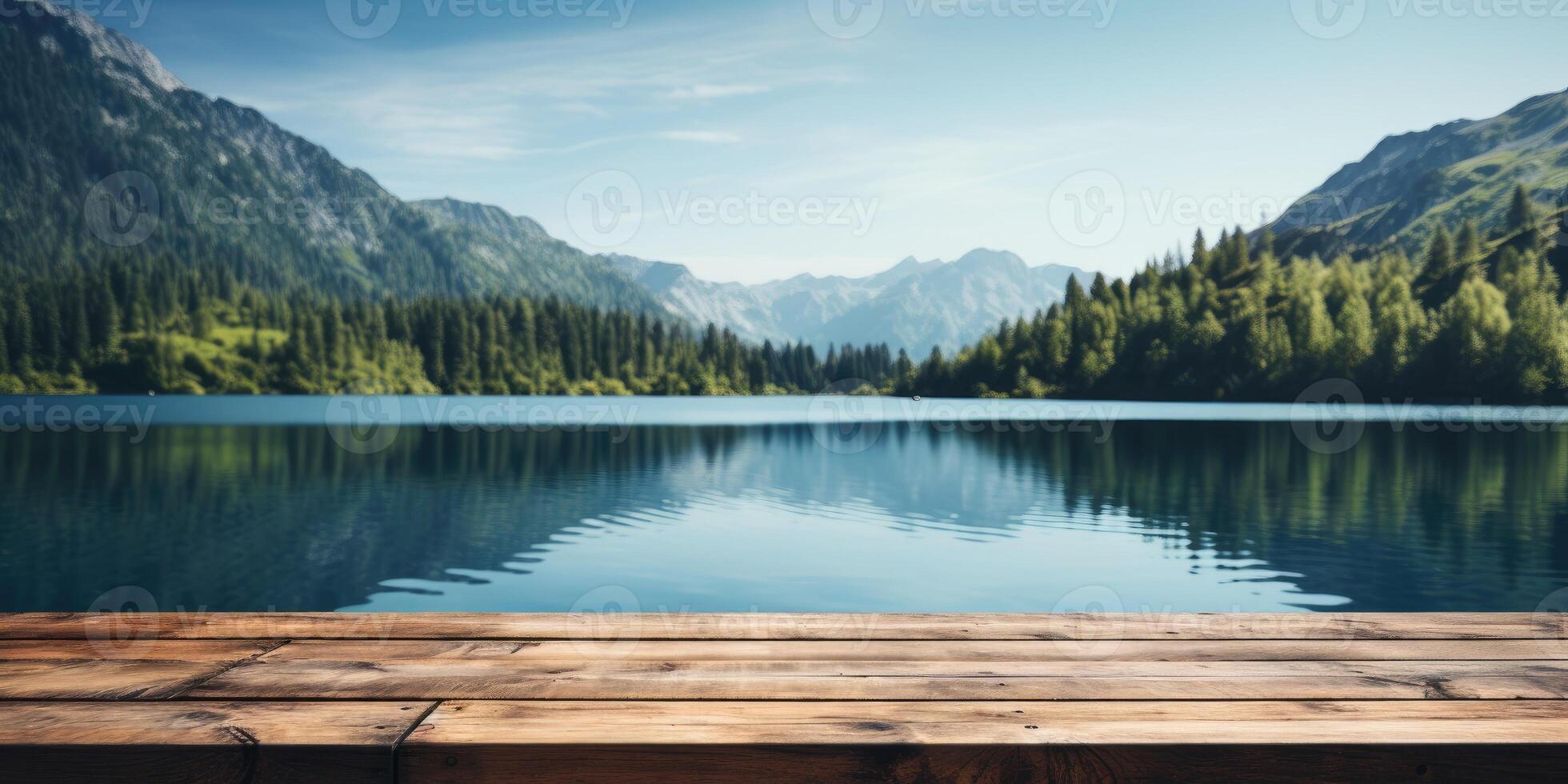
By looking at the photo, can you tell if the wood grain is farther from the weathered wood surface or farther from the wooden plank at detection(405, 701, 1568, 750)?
the wooden plank at detection(405, 701, 1568, 750)

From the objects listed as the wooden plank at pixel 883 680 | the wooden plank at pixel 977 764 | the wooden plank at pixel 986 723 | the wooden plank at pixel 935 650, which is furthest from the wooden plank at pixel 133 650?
the wooden plank at pixel 977 764

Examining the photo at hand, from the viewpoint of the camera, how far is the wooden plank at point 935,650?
15.5 feet

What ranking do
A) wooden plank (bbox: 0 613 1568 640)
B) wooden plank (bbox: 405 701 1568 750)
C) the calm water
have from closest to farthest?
wooden plank (bbox: 405 701 1568 750) < wooden plank (bbox: 0 613 1568 640) < the calm water

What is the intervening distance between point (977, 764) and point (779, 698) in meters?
0.93

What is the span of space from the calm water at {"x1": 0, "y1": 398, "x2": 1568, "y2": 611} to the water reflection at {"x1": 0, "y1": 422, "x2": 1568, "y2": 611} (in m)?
0.18

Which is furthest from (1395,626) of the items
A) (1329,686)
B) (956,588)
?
(956,588)

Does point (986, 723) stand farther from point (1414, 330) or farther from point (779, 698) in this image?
point (1414, 330)

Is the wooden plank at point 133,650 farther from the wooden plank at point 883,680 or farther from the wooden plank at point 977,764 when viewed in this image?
the wooden plank at point 977,764

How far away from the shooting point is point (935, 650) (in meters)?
4.88

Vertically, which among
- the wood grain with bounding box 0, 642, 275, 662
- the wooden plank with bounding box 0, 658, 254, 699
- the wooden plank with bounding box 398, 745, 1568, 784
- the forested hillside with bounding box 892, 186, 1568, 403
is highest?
the forested hillside with bounding box 892, 186, 1568, 403

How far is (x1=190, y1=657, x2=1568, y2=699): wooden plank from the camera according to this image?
13.5 ft

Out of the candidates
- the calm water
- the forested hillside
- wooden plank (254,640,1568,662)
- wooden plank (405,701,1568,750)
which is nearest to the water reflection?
the calm water

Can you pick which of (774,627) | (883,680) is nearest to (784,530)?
(774,627)

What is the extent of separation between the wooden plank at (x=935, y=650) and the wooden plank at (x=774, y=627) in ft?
0.36
